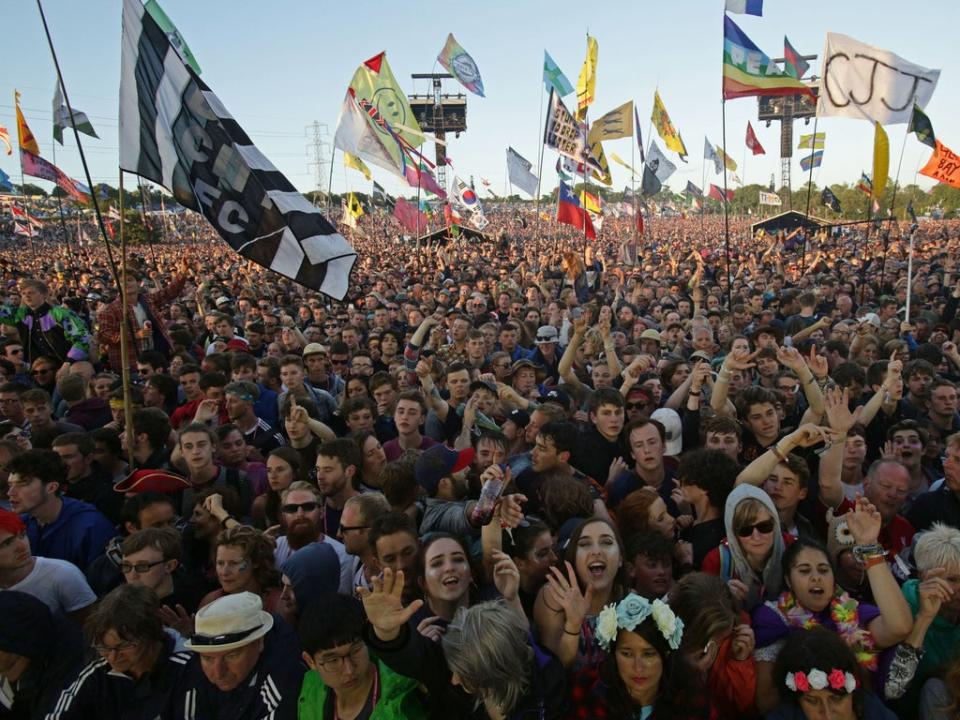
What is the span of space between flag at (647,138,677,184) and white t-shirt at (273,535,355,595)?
63.9 ft

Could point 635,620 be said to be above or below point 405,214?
below

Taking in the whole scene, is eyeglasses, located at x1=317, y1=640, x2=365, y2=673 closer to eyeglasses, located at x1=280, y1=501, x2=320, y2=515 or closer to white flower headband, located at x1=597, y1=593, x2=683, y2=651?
white flower headband, located at x1=597, y1=593, x2=683, y2=651

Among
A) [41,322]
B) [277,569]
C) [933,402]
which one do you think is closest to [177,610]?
[277,569]

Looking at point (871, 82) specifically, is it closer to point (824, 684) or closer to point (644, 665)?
point (824, 684)

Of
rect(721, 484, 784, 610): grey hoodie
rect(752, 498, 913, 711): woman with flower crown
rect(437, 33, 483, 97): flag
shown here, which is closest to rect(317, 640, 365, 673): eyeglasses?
rect(752, 498, 913, 711): woman with flower crown

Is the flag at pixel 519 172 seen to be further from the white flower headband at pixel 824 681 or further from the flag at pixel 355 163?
the white flower headband at pixel 824 681

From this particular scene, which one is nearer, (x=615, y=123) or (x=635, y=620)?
(x=635, y=620)

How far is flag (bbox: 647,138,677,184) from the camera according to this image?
20.8 meters

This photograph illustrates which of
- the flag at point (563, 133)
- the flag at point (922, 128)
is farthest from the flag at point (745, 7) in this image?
the flag at point (563, 133)

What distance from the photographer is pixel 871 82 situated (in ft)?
32.4

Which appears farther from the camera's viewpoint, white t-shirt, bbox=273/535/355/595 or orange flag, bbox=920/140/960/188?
orange flag, bbox=920/140/960/188

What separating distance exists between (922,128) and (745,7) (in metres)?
4.08

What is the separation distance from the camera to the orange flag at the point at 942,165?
12609 mm

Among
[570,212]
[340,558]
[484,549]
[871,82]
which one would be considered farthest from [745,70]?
[340,558]
